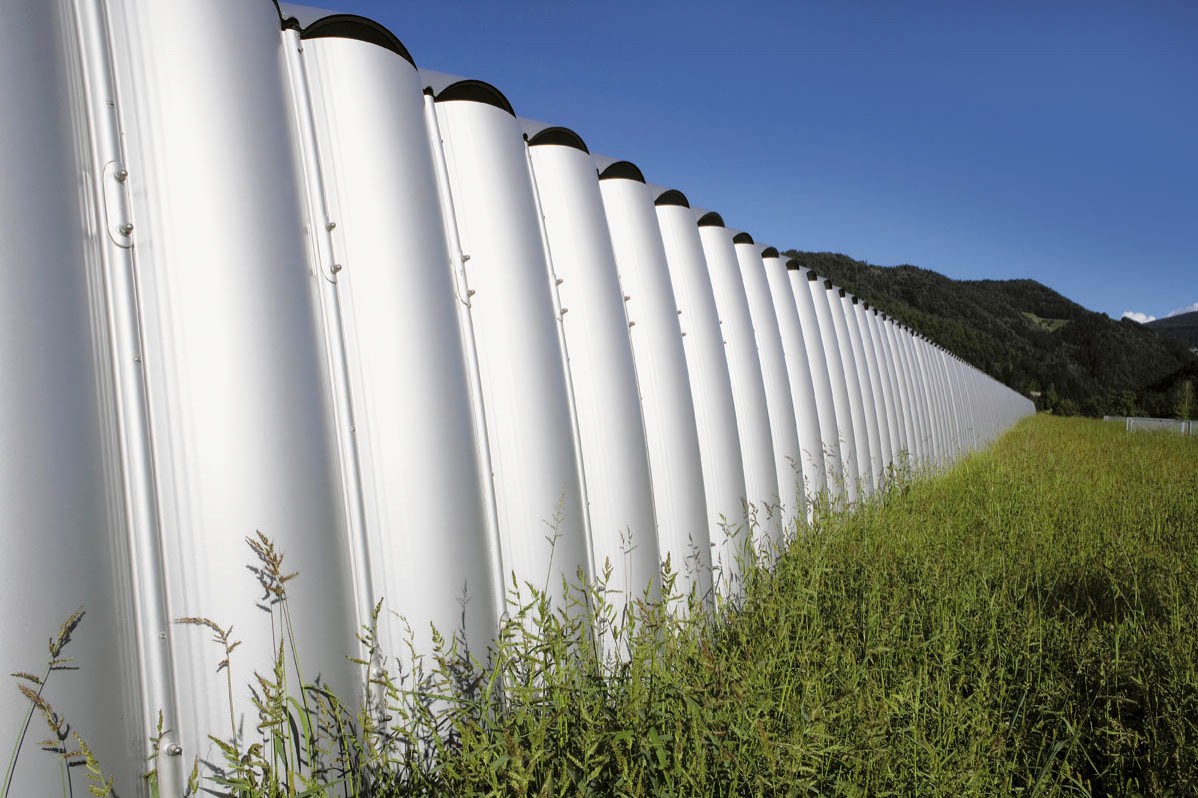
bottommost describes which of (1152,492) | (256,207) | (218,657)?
(1152,492)

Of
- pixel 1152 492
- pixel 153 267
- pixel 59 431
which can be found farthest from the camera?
pixel 1152 492

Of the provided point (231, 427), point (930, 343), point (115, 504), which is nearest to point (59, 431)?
point (115, 504)

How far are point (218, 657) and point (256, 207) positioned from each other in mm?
1362

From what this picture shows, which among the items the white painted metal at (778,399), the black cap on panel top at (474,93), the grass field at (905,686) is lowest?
the grass field at (905,686)

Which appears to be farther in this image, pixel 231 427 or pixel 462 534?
pixel 462 534

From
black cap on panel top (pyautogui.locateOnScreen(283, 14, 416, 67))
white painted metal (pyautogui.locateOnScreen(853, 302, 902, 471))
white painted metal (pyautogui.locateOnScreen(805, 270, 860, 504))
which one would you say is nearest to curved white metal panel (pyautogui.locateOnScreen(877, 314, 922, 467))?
white painted metal (pyautogui.locateOnScreen(853, 302, 902, 471))

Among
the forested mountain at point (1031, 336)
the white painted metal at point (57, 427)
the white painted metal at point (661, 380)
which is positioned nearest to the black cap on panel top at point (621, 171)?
the white painted metal at point (661, 380)

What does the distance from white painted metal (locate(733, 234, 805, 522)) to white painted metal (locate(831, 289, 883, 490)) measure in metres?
3.41

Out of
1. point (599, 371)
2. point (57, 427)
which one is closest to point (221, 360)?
point (57, 427)

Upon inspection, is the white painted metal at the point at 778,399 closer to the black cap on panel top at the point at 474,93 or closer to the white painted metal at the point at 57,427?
the black cap on panel top at the point at 474,93

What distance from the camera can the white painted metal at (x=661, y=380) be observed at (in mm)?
4234

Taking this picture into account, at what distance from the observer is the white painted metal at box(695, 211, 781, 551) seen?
555cm

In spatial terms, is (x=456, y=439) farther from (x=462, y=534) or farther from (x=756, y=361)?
(x=756, y=361)

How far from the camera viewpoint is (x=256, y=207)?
2127 mm
